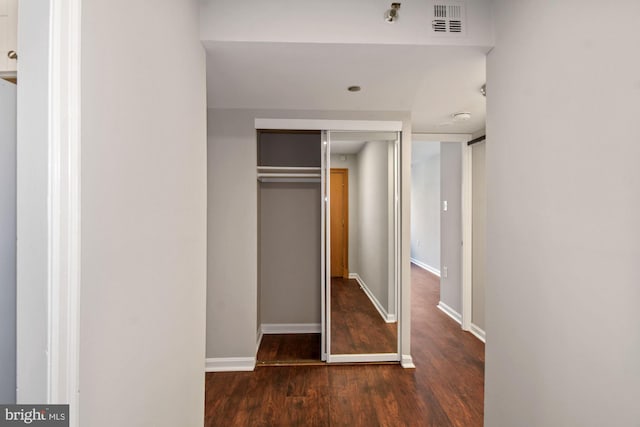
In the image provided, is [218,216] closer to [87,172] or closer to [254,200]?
[254,200]

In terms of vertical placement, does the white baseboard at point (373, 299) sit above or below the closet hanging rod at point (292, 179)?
below

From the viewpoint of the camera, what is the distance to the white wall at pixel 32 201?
707mm

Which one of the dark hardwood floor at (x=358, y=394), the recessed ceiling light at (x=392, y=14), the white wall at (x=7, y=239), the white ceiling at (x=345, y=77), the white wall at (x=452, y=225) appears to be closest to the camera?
the white wall at (x=7, y=239)

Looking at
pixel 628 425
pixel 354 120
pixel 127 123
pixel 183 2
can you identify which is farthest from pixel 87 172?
pixel 354 120

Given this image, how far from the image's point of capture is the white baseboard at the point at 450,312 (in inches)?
161

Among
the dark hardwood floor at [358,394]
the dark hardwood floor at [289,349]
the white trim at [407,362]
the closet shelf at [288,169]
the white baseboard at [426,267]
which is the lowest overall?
the dark hardwood floor at [358,394]

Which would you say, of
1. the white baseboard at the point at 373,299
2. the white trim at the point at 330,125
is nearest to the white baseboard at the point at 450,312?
the white baseboard at the point at 373,299

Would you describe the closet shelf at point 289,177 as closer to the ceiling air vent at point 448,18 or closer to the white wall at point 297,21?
the white wall at point 297,21

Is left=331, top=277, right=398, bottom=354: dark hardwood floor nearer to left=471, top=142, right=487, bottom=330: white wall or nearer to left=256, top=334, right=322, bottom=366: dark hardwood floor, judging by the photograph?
left=256, top=334, right=322, bottom=366: dark hardwood floor

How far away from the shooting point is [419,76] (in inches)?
85.0

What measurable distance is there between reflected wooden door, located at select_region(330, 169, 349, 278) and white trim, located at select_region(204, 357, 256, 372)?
1159mm

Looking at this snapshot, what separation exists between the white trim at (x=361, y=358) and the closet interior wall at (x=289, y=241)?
0.84m

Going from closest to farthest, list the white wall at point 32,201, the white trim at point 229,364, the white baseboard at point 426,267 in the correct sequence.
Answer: the white wall at point 32,201 → the white trim at point 229,364 → the white baseboard at point 426,267

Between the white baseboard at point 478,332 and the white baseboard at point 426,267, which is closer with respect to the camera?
the white baseboard at point 478,332
